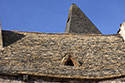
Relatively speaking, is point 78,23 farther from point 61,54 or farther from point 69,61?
point 69,61

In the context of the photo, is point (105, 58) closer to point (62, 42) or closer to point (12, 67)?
point (62, 42)

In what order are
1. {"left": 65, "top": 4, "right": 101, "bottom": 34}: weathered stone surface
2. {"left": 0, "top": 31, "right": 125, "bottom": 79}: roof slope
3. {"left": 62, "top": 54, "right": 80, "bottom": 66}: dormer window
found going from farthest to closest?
1. {"left": 65, "top": 4, "right": 101, "bottom": 34}: weathered stone surface
2. {"left": 62, "top": 54, "right": 80, "bottom": 66}: dormer window
3. {"left": 0, "top": 31, "right": 125, "bottom": 79}: roof slope

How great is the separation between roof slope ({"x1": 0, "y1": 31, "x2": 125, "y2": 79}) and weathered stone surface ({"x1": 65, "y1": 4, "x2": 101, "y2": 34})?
384 cm

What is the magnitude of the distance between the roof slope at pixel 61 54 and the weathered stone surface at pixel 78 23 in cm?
384

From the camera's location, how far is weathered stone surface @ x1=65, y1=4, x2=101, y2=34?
19231mm

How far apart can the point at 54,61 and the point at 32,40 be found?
314cm

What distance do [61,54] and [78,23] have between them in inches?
314

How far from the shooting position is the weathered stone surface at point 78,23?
19231 millimetres

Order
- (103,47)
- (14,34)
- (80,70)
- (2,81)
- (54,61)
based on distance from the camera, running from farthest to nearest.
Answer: (14,34)
(103,47)
(54,61)
(80,70)
(2,81)

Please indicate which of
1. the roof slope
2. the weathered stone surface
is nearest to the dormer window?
the roof slope

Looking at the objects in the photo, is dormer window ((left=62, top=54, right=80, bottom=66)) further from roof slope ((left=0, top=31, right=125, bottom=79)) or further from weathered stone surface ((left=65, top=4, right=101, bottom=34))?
weathered stone surface ((left=65, top=4, right=101, bottom=34))

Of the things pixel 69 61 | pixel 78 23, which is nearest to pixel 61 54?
pixel 69 61

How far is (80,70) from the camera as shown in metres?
10.6

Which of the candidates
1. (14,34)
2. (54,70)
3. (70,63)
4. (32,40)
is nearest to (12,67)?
(54,70)
